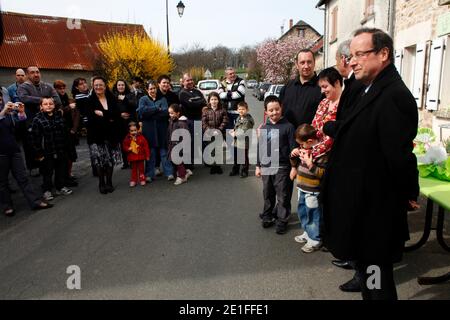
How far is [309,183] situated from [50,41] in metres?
32.3

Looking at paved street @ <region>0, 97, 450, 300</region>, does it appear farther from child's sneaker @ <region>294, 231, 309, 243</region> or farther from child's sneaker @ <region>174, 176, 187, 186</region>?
child's sneaker @ <region>174, 176, 187, 186</region>

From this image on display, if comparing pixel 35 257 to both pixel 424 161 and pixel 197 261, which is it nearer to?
pixel 197 261

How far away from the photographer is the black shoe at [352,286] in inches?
116

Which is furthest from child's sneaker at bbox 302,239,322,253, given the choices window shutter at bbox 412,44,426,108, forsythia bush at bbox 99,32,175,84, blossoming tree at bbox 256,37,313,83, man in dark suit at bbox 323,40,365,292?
blossoming tree at bbox 256,37,313,83

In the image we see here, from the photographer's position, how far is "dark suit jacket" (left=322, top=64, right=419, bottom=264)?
1.99 meters

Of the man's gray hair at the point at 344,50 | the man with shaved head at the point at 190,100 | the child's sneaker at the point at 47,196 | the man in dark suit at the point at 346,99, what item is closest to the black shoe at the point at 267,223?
the man in dark suit at the point at 346,99

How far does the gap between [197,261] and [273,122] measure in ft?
5.89

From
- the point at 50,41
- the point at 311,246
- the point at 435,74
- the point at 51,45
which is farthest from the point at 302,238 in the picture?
the point at 50,41

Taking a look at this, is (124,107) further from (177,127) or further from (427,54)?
(427,54)

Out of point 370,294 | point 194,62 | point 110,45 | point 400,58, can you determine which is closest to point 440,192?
point 370,294

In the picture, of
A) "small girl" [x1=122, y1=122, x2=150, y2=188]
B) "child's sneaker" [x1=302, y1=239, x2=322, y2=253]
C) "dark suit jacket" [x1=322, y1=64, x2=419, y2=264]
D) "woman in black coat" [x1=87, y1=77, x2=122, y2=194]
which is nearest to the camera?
"dark suit jacket" [x1=322, y1=64, x2=419, y2=264]

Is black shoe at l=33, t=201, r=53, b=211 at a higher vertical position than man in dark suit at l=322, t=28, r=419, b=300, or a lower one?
lower

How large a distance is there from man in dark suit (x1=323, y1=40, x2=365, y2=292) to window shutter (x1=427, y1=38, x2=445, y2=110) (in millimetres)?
5739

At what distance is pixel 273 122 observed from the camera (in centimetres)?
408
